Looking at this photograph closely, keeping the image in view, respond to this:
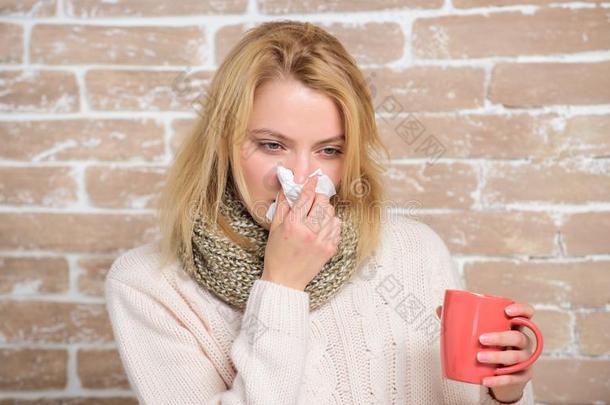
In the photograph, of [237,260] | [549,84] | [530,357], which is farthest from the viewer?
[549,84]

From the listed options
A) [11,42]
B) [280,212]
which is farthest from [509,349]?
[11,42]

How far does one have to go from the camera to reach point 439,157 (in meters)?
1.43

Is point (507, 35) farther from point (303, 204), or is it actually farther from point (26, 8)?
point (26, 8)

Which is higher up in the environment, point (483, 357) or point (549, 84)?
point (549, 84)

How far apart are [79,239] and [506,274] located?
2.96 ft

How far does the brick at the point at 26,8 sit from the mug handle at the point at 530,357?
3.68 feet

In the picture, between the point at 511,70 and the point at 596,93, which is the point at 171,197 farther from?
the point at 596,93

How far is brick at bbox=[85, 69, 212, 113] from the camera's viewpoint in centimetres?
145

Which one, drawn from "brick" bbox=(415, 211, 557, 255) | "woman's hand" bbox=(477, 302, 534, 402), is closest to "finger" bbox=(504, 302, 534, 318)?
"woman's hand" bbox=(477, 302, 534, 402)

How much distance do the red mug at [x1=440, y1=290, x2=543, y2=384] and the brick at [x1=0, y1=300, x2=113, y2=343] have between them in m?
0.88

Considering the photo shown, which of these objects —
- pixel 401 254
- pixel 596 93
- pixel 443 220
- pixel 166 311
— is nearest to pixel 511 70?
pixel 596 93

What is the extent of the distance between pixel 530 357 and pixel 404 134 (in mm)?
642

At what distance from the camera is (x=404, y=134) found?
1.42m

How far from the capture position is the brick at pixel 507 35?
4.58ft
